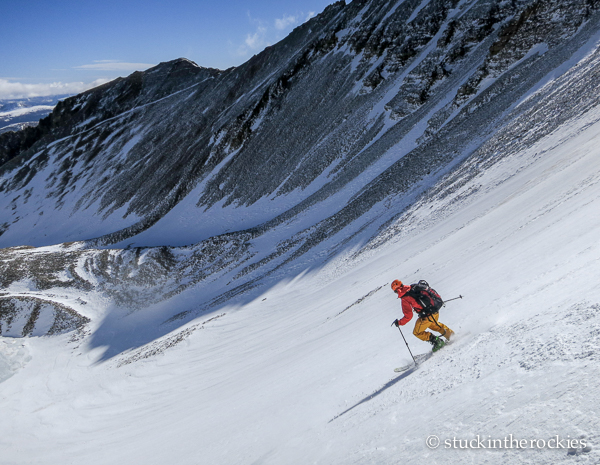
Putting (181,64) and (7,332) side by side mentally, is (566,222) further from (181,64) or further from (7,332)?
(181,64)

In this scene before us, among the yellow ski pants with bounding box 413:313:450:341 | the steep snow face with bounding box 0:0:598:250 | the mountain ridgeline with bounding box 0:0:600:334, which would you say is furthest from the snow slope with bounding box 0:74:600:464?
the steep snow face with bounding box 0:0:598:250

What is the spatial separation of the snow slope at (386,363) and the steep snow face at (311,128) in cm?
873

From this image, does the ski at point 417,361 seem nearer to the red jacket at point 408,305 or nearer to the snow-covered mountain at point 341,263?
the snow-covered mountain at point 341,263

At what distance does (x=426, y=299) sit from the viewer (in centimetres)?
727

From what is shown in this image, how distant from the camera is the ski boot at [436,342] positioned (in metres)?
7.10

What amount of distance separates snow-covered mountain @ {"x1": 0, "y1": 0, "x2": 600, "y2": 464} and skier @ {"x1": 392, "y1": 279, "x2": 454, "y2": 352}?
45cm

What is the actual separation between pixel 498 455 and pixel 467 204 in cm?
1705

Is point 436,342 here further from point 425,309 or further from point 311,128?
point 311,128

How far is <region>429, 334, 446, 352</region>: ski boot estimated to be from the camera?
710cm

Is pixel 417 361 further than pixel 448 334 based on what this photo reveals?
No

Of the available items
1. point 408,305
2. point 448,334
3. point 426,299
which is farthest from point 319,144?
point 448,334

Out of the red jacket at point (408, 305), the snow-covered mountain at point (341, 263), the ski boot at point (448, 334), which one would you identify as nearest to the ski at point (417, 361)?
the snow-covered mountain at point (341, 263)

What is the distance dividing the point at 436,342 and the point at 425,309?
681mm

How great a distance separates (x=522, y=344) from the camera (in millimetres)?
4535
